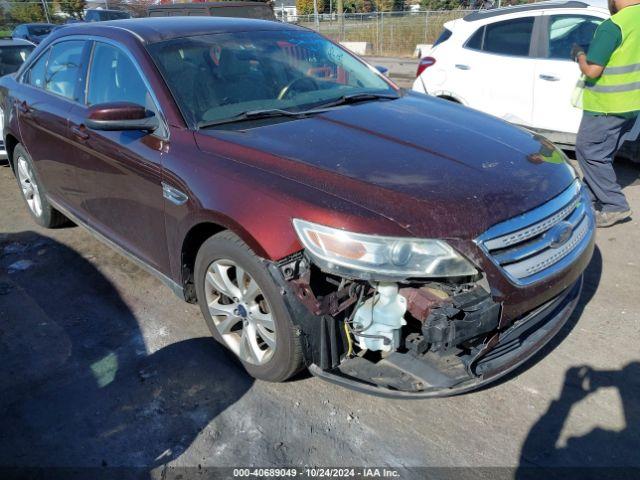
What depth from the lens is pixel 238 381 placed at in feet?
9.47

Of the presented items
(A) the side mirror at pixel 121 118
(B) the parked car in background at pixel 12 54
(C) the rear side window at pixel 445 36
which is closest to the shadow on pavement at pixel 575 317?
(A) the side mirror at pixel 121 118

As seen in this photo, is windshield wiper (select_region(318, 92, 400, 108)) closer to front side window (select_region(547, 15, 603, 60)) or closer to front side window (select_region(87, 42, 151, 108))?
front side window (select_region(87, 42, 151, 108))

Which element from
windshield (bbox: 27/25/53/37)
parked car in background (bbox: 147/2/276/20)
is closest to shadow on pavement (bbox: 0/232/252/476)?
parked car in background (bbox: 147/2/276/20)

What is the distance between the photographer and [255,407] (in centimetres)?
271

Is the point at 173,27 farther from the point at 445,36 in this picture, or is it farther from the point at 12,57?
the point at 12,57

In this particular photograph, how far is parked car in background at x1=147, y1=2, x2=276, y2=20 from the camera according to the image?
11.8m

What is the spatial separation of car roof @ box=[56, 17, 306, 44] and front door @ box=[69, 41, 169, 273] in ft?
0.51

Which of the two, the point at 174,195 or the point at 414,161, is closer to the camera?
the point at 414,161

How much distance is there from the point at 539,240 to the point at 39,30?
23.5m

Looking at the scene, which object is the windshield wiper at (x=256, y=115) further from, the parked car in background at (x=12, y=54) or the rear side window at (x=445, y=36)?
the parked car in background at (x=12, y=54)

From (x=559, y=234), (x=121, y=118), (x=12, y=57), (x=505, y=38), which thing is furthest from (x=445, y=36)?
(x=12, y=57)

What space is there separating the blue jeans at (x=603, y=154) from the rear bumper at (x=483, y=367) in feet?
7.65

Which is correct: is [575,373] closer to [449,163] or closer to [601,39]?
[449,163]

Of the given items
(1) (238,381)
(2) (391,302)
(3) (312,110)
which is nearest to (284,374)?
(1) (238,381)
